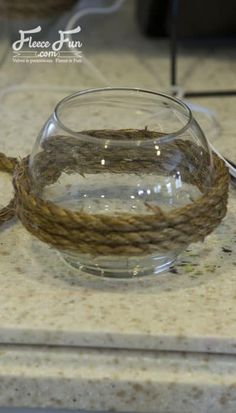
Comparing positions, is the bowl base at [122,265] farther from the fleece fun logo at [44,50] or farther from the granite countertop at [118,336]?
the fleece fun logo at [44,50]

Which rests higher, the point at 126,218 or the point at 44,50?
the point at 126,218

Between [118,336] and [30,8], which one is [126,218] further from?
[30,8]

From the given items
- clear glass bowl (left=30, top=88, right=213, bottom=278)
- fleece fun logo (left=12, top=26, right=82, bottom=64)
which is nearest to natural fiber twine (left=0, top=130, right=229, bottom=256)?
clear glass bowl (left=30, top=88, right=213, bottom=278)

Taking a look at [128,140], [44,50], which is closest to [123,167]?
[128,140]

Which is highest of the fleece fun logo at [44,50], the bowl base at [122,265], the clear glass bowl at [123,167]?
the clear glass bowl at [123,167]

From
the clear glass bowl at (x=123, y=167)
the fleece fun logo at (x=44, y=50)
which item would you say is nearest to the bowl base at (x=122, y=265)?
the clear glass bowl at (x=123, y=167)

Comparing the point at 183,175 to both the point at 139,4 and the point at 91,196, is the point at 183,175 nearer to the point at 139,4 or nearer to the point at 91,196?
the point at 91,196

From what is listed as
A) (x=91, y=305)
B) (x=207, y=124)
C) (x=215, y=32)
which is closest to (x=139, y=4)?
(x=215, y=32)
